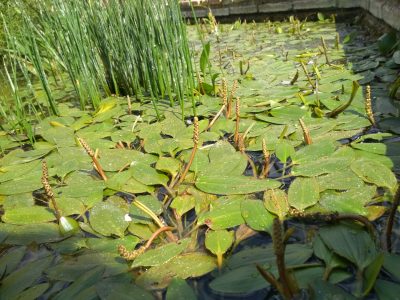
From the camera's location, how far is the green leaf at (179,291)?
0.71 m

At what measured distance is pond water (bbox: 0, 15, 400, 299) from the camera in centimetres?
74

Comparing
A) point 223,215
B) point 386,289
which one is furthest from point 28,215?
point 386,289

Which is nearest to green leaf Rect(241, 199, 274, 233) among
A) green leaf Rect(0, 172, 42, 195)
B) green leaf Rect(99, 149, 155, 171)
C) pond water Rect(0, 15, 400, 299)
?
pond water Rect(0, 15, 400, 299)

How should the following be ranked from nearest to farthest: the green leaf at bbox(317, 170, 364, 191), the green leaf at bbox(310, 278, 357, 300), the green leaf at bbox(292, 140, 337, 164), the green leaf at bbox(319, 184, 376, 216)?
the green leaf at bbox(310, 278, 357, 300), the green leaf at bbox(319, 184, 376, 216), the green leaf at bbox(317, 170, 364, 191), the green leaf at bbox(292, 140, 337, 164)

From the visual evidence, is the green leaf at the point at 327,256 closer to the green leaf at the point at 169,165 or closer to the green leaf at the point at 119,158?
the green leaf at the point at 169,165

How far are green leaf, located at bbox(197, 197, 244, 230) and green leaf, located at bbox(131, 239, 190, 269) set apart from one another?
9 cm

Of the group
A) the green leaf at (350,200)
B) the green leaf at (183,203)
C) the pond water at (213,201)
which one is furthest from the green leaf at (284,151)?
the green leaf at (183,203)

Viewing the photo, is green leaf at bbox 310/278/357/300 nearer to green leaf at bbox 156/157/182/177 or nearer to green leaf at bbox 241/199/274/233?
green leaf at bbox 241/199/274/233

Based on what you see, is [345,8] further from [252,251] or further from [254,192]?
[252,251]

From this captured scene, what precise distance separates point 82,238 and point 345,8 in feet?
12.9

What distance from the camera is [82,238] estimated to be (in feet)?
3.16

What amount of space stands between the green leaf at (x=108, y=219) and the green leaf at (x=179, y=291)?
0.88 ft

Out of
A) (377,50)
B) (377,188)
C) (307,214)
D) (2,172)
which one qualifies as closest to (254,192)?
(307,214)

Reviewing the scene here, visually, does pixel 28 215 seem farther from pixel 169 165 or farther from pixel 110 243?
pixel 169 165
